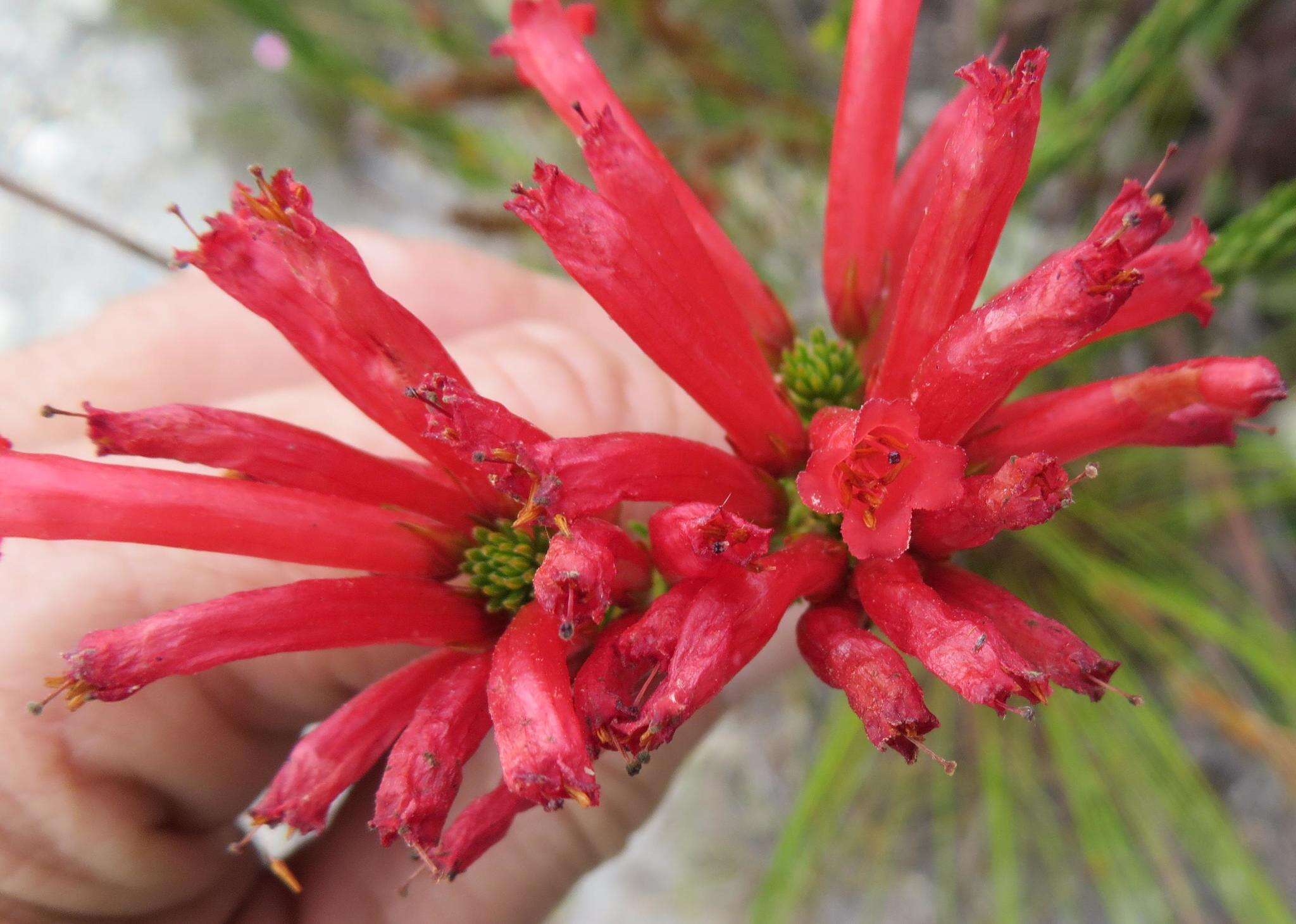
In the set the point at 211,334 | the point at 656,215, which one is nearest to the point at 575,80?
the point at 656,215

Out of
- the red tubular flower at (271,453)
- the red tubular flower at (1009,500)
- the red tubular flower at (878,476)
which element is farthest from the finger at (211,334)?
the red tubular flower at (1009,500)

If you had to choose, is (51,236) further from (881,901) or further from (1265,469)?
(1265,469)

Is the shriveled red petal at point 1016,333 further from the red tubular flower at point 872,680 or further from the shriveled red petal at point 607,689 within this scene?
the shriveled red petal at point 607,689

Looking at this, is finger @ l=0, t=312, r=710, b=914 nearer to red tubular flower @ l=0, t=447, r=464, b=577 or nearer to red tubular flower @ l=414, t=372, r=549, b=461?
red tubular flower @ l=0, t=447, r=464, b=577

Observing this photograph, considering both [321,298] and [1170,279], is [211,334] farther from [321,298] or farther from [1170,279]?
[1170,279]

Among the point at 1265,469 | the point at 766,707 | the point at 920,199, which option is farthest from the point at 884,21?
the point at 766,707

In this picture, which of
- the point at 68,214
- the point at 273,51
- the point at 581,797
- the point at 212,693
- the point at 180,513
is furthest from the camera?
the point at 273,51

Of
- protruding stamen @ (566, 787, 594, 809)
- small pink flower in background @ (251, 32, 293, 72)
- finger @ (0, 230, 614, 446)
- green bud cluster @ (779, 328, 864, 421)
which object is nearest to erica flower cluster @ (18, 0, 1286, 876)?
protruding stamen @ (566, 787, 594, 809)
